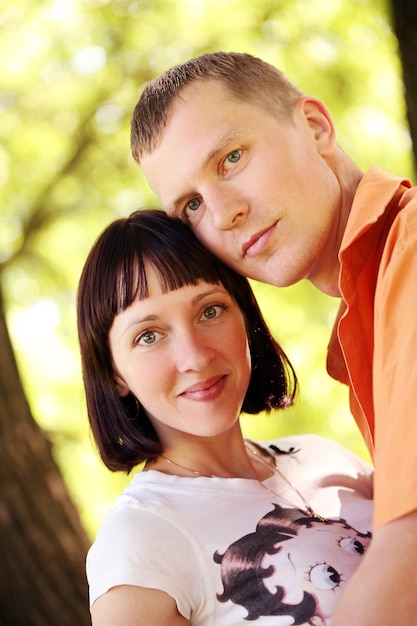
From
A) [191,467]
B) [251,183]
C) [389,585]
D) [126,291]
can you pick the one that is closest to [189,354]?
[126,291]

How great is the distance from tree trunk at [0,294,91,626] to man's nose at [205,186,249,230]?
216 cm

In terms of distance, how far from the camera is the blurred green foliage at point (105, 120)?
245 inches

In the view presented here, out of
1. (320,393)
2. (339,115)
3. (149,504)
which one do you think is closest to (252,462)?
(149,504)

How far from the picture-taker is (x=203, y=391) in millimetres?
2098

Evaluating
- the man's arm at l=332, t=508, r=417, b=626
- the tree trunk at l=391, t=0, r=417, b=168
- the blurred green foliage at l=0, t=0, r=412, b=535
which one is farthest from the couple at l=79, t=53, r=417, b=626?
the blurred green foliage at l=0, t=0, r=412, b=535

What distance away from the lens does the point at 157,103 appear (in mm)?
2217

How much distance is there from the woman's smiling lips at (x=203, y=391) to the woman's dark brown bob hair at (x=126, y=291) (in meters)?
0.24

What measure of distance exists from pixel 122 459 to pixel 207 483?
1.00 feet

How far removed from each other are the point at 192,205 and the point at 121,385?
514 millimetres

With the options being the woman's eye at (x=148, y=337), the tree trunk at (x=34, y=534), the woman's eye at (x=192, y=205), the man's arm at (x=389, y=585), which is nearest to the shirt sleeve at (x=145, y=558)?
the woman's eye at (x=148, y=337)

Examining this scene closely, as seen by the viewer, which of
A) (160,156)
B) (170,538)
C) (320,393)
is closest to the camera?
(170,538)

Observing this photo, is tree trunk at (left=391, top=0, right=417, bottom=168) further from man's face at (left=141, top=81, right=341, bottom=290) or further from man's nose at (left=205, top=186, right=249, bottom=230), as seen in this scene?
man's nose at (left=205, top=186, right=249, bottom=230)

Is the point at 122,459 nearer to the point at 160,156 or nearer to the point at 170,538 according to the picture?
the point at 170,538

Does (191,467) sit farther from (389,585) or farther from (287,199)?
(389,585)
